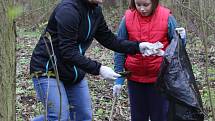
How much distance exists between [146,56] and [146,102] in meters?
0.47

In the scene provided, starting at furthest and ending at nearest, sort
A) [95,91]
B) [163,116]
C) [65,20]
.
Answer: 1. [95,91]
2. [163,116]
3. [65,20]

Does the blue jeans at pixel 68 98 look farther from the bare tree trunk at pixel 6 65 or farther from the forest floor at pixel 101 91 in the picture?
the bare tree trunk at pixel 6 65

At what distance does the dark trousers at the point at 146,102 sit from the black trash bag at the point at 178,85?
28 cm

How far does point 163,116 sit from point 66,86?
3.10ft

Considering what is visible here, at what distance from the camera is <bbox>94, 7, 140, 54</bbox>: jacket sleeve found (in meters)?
3.79

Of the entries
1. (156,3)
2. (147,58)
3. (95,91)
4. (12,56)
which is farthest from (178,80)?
(95,91)

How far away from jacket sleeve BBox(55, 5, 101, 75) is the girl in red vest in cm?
65

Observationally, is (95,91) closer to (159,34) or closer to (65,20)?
(159,34)

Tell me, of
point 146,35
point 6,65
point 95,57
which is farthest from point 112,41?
point 95,57

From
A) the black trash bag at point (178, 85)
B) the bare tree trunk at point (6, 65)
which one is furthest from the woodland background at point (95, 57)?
the black trash bag at point (178, 85)

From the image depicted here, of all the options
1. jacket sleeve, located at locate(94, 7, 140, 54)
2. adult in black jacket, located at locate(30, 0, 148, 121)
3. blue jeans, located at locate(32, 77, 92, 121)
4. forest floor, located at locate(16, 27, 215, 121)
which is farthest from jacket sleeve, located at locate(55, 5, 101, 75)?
forest floor, located at locate(16, 27, 215, 121)

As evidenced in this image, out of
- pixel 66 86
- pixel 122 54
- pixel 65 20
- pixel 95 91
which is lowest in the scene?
pixel 95 91

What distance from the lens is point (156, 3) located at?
3.71 meters

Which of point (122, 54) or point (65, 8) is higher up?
point (65, 8)
